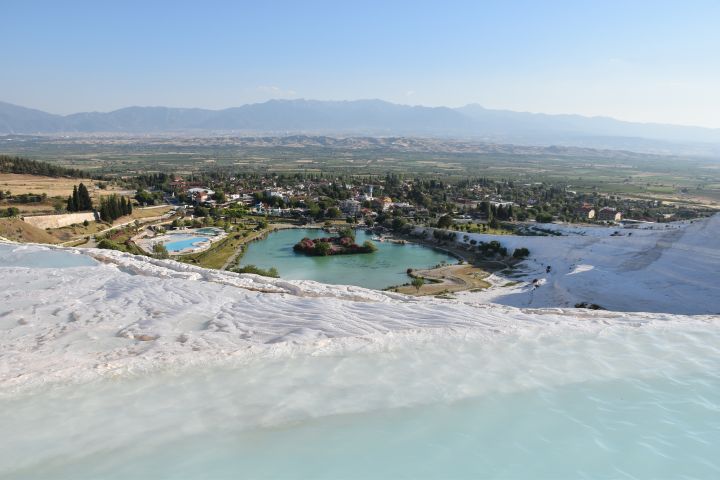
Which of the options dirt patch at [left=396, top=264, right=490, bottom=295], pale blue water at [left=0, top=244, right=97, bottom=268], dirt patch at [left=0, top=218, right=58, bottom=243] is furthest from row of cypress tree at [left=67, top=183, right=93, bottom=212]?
pale blue water at [left=0, top=244, right=97, bottom=268]

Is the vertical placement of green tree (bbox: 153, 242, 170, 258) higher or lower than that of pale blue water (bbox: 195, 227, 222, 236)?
higher

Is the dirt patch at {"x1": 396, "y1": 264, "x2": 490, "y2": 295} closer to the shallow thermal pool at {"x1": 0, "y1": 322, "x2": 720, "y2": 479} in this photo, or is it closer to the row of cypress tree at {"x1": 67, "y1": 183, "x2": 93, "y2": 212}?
the shallow thermal pool at {"x1": 0, "y1": 322, "x2": 720, "y2": 479}

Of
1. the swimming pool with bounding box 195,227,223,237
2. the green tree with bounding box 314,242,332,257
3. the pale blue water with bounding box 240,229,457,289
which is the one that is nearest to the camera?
the pale blue water with bounding box 240,229,457,289

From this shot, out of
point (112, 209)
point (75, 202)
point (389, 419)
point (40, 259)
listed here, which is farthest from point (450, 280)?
point (75, 202)

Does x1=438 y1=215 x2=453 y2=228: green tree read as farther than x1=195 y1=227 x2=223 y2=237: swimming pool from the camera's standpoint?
Yes

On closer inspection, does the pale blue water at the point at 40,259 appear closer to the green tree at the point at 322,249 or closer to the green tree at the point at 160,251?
the green tree at the point at 160,251

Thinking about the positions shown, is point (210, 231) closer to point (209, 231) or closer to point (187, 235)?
point (209, 231)
